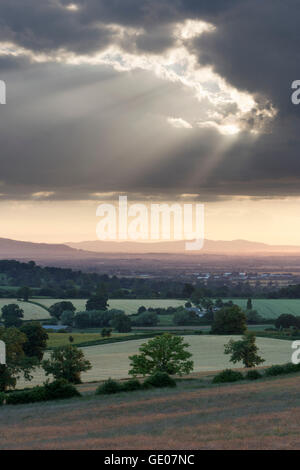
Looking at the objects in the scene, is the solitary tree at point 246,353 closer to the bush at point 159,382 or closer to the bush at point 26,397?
the bush at point 159,382

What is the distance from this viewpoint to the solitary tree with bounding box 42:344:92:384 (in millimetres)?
58625

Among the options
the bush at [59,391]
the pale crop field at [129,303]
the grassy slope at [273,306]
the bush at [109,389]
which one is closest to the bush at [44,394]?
the bush at [59,391]

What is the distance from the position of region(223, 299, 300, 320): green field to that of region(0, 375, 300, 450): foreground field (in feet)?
292

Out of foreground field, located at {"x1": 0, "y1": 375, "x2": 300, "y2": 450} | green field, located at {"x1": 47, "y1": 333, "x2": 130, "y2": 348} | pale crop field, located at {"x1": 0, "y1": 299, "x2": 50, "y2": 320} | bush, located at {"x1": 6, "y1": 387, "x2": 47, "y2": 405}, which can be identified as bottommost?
green field, located at {"x1": 47, "y1": 333, "x2": 130, "y2": 348}

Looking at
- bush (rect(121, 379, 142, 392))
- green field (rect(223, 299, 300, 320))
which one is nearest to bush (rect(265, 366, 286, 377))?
bush (rect(121, 379, 142, 392))

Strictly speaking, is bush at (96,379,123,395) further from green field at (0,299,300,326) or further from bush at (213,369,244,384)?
green field at (0,299,300,326)

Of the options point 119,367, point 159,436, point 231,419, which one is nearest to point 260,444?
point 159,436

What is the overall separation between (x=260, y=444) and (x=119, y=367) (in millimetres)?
49748

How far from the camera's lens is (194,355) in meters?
76.8

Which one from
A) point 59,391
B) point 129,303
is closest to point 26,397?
point 59,391

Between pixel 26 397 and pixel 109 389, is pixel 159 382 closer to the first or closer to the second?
pixel 109 389

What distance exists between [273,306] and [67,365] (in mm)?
92609

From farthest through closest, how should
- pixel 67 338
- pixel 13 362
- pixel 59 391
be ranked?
pixel 67 338 < pixel 13 362 < pixel 59 391

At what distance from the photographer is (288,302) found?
148625mm
